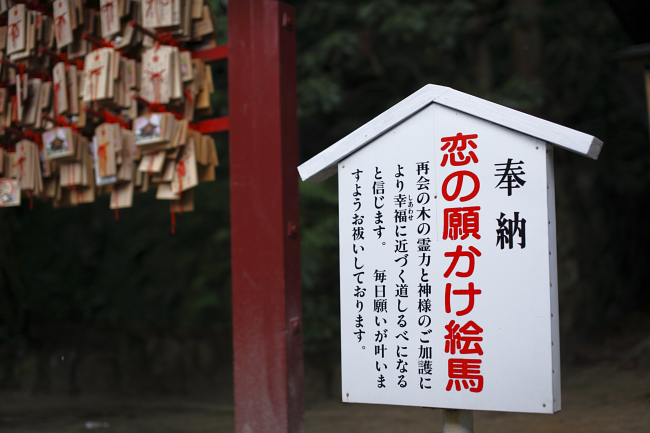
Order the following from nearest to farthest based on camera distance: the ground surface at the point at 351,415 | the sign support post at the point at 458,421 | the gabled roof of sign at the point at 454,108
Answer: the gabled roof of sign at the point at 454,108
the sign support post at the point at 458,421
the ground surface at the point at 351,415

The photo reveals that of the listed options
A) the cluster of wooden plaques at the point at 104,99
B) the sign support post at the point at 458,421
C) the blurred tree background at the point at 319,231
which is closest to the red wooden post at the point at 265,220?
the cluster of wooden plaques at the point at 104,99

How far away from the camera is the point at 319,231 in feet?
20.8

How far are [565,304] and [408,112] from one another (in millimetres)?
6253

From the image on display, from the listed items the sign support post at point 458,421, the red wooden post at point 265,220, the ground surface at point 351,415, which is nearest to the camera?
the sign support post at point 458,421

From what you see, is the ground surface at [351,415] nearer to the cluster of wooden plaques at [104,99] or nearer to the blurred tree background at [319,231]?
the blurred tree background at [319,231]

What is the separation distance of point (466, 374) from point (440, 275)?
43 cm

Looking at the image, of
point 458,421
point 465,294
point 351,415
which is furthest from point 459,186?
point 351,415

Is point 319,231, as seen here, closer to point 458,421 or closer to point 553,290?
point 458,421

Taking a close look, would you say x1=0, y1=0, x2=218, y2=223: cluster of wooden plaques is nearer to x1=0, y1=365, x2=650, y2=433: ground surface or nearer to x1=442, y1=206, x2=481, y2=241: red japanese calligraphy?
x1=442, y1=206, x2=481, y2=241: red japanese calligraphy

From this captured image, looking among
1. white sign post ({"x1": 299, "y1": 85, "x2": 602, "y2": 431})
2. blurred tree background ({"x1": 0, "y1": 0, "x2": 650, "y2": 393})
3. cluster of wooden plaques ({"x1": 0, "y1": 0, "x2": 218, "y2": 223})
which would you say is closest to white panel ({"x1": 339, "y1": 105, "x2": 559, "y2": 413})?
white sign post ({"x1": 299, "y1": 85, "x2": 602, "y2": 431})

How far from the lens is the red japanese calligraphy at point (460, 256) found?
2.39 m

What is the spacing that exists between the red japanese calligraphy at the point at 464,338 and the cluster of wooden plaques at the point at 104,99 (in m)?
2.15

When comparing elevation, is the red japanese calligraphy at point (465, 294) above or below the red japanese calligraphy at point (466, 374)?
above

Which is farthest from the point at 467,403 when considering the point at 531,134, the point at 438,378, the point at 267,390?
the point at 267,390
